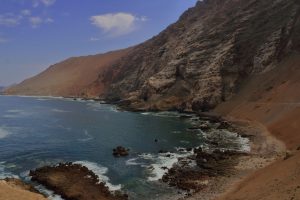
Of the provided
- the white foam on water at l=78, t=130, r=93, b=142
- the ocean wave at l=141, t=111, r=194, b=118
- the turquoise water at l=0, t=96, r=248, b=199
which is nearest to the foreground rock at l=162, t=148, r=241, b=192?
the turquoise water at l=0, t=96, r=248, b=199

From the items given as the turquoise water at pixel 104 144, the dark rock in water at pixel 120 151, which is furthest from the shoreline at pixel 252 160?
the dark rock in water at pixel 120 151

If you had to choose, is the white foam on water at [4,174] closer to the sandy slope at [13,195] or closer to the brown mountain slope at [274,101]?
the sandy slope at [13,195]

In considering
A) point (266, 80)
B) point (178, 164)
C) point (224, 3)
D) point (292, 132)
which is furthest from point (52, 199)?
point (224, 3)

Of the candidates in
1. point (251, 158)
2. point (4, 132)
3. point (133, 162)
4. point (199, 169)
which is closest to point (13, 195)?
point (133, 162)

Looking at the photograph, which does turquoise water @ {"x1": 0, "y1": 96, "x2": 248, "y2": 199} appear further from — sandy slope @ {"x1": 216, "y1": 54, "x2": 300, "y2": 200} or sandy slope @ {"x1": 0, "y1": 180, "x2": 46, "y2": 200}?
sandy slope @ {"x1": 0, "y1": 180, "x2": 46, "y2": 200}

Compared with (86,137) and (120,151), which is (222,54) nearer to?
(86,137)

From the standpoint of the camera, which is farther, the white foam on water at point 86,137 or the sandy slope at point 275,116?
the white foam on water at point 86,137

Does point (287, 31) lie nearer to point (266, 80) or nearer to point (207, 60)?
point (266, 80)
